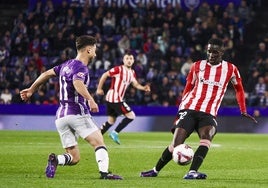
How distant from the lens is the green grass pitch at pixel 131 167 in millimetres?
10375

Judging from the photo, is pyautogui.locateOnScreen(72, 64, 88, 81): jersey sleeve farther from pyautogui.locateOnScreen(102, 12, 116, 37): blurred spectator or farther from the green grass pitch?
pyautogui.locateOnScreen(102, 12, 116, 37): blurred spectator

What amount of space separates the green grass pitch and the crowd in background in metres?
8.68

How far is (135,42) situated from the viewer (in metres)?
31.8

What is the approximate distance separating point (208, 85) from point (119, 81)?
1092cm

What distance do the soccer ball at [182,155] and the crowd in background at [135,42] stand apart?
17792mm

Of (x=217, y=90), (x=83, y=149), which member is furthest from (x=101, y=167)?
(x=83, y=149)

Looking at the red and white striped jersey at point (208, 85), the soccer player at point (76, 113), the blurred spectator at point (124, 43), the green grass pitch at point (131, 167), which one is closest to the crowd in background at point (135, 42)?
the blurred spectator at point (124, 43)

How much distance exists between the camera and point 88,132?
35.3ft

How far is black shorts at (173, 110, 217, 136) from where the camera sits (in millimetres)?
11234

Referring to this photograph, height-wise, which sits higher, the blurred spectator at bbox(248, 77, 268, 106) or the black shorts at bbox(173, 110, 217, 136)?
the black shorts at bbox(173, 110, 217, 136)

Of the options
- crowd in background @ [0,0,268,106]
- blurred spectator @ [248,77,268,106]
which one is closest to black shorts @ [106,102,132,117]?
crowd in background @ [0,0,268,106]

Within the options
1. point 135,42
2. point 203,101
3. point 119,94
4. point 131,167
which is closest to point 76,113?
point 203,101

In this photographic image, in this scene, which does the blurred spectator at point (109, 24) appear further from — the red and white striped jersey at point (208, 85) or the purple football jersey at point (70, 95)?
the purple football jersey at point (70, 95)

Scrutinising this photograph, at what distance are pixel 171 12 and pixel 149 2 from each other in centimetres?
112
